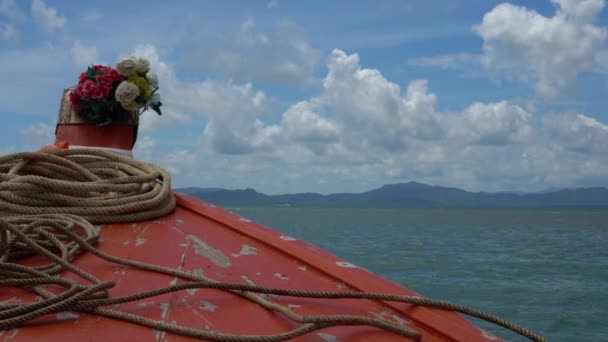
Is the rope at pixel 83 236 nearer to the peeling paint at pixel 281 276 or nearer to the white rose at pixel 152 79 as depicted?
the peeling paint at pixel 281 276

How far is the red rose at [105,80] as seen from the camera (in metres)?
3.27

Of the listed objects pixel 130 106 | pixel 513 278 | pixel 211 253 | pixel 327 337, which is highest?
pixel 130 106

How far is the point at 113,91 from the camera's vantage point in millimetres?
3301

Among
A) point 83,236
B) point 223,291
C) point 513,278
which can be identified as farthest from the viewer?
point 513,278

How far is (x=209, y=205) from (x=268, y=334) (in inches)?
56.2

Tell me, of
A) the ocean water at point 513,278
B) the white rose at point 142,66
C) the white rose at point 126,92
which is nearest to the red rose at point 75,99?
the white rose at point 126,92

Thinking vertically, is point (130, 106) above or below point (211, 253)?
above

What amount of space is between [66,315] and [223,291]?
409 mm

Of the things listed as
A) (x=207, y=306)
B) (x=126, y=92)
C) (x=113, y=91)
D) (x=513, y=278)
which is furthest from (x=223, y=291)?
(x=513, y=278)

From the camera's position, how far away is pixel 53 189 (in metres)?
2.32

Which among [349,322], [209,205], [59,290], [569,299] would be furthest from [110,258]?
[569,299]

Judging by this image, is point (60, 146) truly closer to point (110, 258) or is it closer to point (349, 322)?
point (110, 258)

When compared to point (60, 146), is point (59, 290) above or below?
below

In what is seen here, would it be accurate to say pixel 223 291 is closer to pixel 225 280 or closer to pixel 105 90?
pixel 225 280
